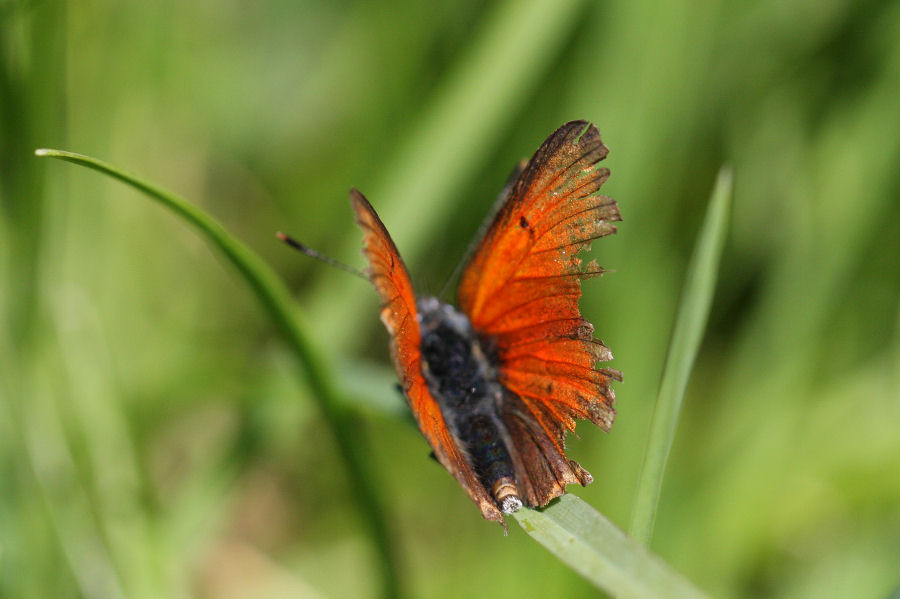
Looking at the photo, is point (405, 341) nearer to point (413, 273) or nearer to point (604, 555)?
point (604, 555)

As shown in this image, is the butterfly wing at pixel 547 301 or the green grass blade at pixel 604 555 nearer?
the green grass blade at pixel 604 555

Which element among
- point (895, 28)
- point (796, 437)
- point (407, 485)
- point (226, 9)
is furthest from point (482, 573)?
point (226, 9)

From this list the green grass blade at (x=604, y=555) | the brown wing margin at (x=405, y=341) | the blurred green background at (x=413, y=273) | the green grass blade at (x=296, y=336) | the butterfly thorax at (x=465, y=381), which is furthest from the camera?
the blurred green background at (x=413, y=273)

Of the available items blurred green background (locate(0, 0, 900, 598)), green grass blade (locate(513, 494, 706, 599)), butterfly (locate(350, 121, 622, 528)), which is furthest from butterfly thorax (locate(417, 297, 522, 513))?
green grass blade (locate(513, 494, 706, 599))

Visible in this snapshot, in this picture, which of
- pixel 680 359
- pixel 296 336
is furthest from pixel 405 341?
pixel 680 359

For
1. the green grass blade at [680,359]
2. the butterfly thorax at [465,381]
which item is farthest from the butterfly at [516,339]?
the green grass blade at [680,359]

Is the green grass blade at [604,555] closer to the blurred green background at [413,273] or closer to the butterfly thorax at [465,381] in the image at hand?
the butterfly thorax at [465,381]

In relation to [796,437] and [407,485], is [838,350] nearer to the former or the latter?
[796,437]

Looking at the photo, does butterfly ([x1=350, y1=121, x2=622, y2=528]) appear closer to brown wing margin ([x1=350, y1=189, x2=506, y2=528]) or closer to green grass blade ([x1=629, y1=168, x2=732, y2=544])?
brown wing margin ([x1=350, y1=189, x2=506, y2=528])
